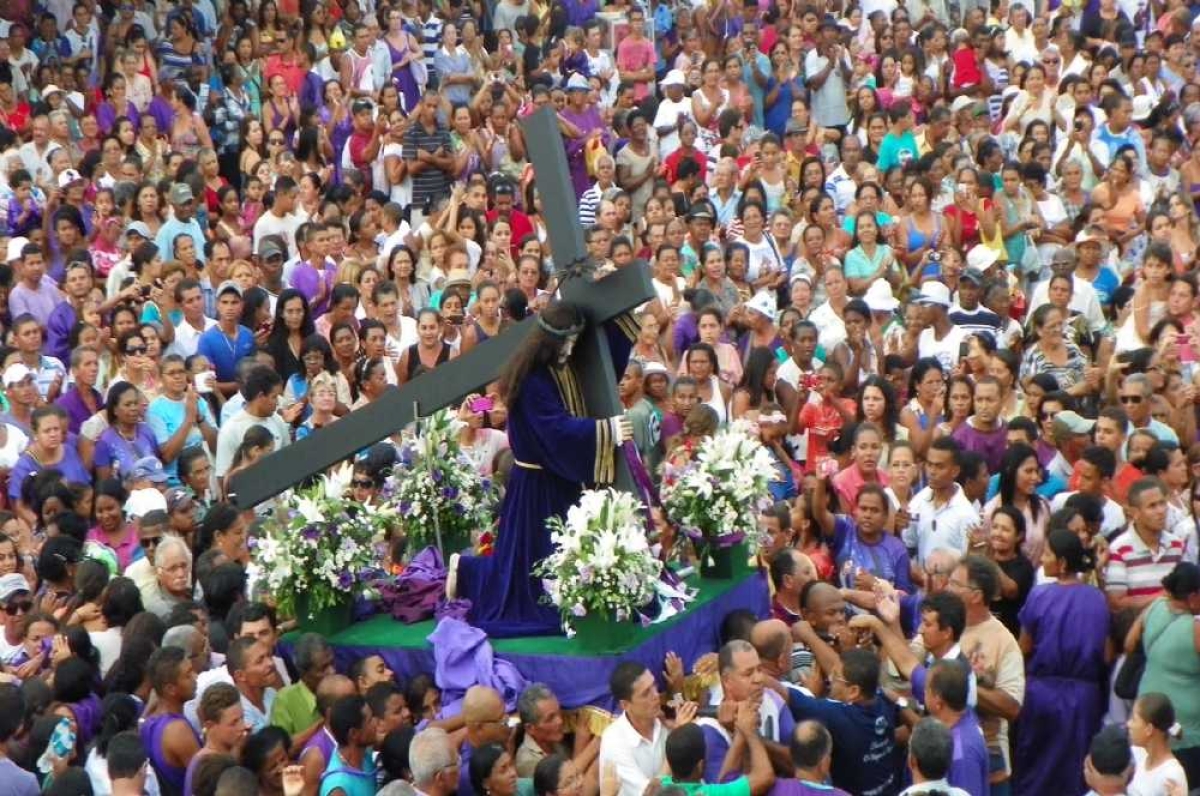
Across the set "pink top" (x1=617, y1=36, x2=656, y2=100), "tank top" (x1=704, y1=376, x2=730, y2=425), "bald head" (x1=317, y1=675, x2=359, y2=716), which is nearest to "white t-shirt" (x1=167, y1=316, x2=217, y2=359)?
"tank top" (x1=704, y1=376, x2=730, y2=425)

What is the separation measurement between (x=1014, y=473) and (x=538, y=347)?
3185mm

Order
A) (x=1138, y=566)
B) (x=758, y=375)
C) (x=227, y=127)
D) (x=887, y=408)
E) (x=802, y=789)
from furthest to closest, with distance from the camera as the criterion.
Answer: (x=227, y=127)
(x=758, y=375)
(x=887, y=408)
(x=1138, y=566)
(x=802, y=789)

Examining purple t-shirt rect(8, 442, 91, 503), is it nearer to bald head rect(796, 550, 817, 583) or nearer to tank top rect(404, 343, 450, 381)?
tank top rect(404, 343, 450, 381)

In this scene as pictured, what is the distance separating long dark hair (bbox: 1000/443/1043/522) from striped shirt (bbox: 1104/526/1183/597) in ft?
2.16

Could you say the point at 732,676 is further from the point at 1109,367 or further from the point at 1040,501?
the point at 1109,367

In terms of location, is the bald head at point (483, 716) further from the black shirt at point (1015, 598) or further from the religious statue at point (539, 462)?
the black shirt at point (1015, 598)

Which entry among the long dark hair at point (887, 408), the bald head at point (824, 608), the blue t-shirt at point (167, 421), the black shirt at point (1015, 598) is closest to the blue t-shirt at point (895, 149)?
the long dark hair at point (887, 408)

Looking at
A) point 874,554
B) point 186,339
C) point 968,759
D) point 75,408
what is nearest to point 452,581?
point 874,554

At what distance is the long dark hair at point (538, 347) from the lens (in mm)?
9555

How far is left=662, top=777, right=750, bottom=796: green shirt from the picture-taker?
324 inches

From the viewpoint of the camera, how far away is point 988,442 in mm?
12539

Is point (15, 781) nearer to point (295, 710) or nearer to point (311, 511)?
point (295, 710)

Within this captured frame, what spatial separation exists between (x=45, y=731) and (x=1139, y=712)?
4613 millimetres

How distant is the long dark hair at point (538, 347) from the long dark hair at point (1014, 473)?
303cm
